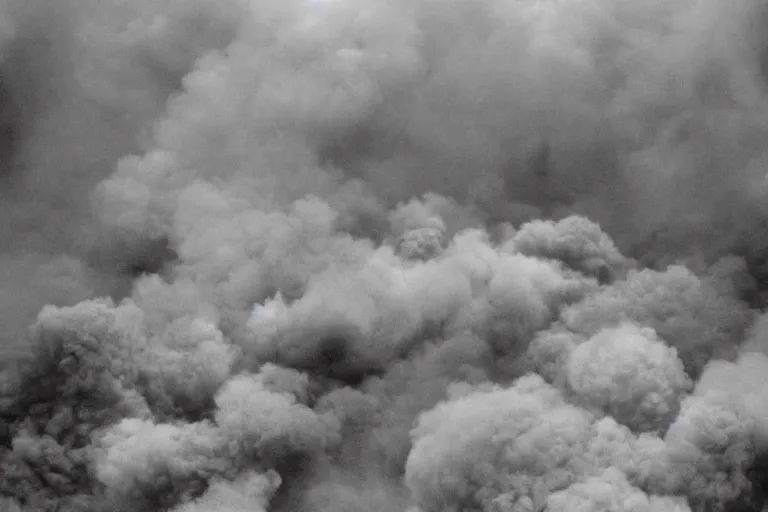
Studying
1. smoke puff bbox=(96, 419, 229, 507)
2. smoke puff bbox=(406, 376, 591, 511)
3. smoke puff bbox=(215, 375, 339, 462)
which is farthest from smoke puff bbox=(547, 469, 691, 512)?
smoke puff bbox=(96, 419, 229, 507)

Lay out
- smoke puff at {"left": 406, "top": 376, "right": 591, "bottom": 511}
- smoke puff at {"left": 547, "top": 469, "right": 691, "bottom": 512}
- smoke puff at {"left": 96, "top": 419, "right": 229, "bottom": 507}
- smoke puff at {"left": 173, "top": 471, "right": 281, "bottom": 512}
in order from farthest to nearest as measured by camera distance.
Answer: smoke puff at {"left": 96, "top": 419, "right": 229, "bottom": 507} → smoke puff at {"left": 173, "top": 471, "right": 281, "bottom": 512} → smoke puff at {"left": 406, "top": 376, "right": 591, "bottom": 511} → smoke puff at {"left": 547, "top": 469, "right": 691, "bottom": 512}

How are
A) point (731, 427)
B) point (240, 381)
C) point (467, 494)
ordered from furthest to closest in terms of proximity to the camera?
point (240, 381) → point (467, 494) → point (731, 427)

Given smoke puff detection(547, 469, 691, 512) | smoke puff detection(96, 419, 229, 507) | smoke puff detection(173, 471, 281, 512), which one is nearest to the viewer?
smoke puff detection(547, 469, 691, 512)

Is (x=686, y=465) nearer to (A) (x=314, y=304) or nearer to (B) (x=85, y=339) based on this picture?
(A) (x=314, y=304)

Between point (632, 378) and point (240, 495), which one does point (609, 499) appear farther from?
point (240, 495)

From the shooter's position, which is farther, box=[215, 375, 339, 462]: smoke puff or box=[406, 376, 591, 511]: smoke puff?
box=[215, 375, 339, 462]: smoke puff

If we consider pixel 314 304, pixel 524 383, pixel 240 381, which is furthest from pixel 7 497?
pixel 524 383

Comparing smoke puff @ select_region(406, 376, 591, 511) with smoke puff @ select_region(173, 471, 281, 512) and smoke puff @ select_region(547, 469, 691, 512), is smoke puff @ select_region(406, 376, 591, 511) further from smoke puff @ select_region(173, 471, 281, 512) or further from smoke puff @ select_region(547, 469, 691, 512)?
smoke puff @ select_region(173, 471, 281, 512)

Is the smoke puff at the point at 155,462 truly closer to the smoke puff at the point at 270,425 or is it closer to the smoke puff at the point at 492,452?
the smoke puff at the point at 270,425
